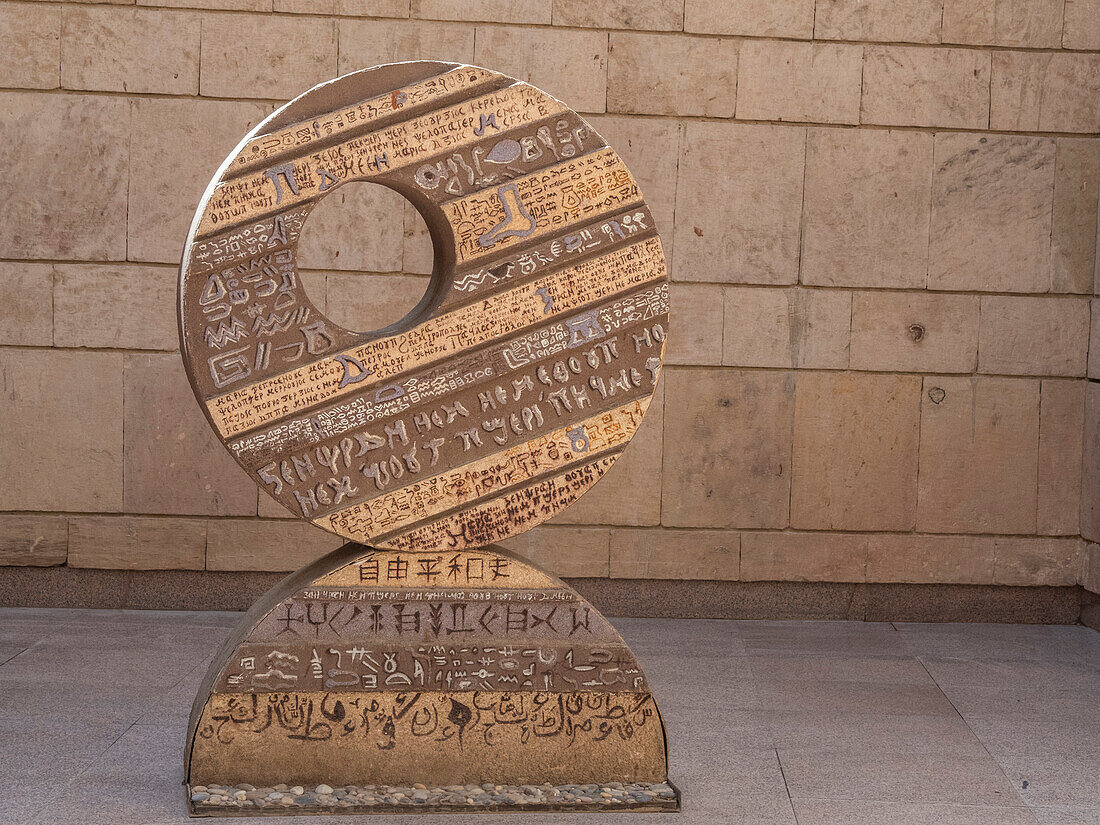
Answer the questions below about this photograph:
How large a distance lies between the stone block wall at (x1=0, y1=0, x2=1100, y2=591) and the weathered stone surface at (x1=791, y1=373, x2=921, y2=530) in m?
0.01

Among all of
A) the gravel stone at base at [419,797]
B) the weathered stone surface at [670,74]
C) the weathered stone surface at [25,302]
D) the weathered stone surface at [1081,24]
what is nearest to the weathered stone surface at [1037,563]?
the weathered stone surface at [1081,24]

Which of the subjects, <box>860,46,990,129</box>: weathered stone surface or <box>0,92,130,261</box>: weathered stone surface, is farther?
<box>860,46,990,129</box>: weathered stone surface

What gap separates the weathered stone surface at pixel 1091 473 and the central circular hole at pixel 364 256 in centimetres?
269

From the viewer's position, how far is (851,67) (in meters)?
4.62

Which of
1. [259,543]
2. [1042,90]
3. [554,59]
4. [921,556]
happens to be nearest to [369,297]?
[259,543]

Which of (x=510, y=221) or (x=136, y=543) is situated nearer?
(x=510, y=221)

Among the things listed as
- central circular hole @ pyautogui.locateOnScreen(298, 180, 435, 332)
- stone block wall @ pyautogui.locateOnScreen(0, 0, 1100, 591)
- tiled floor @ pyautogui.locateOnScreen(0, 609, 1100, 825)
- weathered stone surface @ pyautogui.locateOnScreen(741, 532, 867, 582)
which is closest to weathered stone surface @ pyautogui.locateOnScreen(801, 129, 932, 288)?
stone block wall @ pyautogui.locateOnScreen(0, 0, 1100, 591)

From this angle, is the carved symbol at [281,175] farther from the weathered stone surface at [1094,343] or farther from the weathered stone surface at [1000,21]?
the weathered stone surface at [1094,343]

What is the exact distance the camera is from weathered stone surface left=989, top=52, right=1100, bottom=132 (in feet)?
15.2

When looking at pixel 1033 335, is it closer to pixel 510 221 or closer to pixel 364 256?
pixel 364 256

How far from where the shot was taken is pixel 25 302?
4.54 metres

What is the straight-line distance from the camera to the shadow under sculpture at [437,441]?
2.63 m

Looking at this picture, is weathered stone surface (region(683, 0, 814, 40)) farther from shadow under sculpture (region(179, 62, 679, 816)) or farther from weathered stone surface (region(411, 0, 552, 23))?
shadow under sculpture (region(179, 62, 679, 816))

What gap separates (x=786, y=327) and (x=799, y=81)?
0.96 metres
